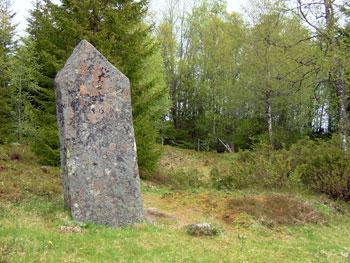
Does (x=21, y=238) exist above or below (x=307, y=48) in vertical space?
below

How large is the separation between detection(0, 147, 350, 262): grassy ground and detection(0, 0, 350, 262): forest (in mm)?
40

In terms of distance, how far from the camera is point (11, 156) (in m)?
19.5

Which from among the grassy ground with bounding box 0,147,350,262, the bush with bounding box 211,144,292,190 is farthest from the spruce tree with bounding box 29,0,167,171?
the bush with bounding box 211,144,292,190

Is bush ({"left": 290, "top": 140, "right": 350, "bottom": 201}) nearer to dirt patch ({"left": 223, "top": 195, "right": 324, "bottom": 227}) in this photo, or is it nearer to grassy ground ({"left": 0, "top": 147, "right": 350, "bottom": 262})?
grassy ground ({"left": 0, "top": 147, "right": 350, "bottom": 262})

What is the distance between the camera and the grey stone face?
31.6 ft

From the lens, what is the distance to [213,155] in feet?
113

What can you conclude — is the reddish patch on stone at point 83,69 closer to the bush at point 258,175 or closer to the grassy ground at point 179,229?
the grassy ground at point 179,229

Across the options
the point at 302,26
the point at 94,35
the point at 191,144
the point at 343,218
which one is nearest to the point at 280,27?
the point at 302,26

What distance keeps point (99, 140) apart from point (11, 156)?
11.1 meters

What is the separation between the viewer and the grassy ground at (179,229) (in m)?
7.55

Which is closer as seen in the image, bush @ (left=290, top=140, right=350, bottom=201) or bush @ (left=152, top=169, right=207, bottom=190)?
bush @ (left=290, top=140, right=350, bottom=201)

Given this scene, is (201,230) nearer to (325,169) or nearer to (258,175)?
(258,175)

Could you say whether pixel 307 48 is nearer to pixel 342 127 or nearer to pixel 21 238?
pixel 342 127

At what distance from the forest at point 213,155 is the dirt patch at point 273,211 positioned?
0.15ft
